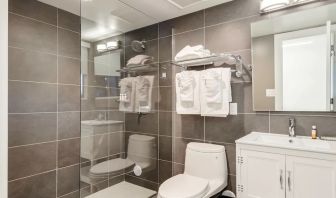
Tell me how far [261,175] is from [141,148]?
133 cm

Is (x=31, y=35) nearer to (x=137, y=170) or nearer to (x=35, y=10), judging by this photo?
(x=35, y=10)

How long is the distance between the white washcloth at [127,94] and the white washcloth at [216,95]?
795mm

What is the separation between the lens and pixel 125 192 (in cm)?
227

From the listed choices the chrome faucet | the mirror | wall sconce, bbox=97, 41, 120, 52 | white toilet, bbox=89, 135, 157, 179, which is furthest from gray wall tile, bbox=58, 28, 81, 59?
the chrome faucet

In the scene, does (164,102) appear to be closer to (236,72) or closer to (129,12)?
(236,72)

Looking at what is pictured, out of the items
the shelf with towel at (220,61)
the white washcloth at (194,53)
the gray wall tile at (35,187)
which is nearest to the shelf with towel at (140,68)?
the shelf with towel at (220,61)

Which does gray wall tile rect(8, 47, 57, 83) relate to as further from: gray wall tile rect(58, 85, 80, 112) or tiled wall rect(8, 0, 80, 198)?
gray wall tile rect(58, 85, 80, 112)

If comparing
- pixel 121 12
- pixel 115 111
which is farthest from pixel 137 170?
pixel 121 12

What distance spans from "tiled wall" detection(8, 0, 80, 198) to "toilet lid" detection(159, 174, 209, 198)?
1.26m

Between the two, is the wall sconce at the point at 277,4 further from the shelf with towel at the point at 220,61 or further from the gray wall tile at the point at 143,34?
the gray wall tile at the point at 143,34

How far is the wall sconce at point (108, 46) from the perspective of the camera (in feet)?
6.35

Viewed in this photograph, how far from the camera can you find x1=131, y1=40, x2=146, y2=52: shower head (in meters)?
2.29

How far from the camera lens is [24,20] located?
1.98 m

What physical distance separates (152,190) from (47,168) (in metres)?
1.20
